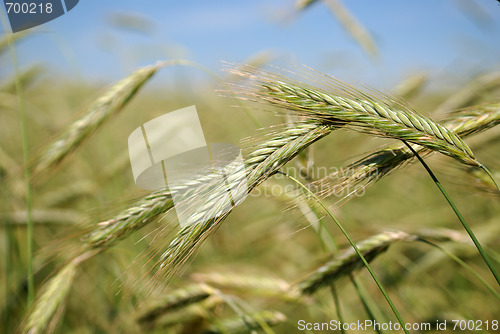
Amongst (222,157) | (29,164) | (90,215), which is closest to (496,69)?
(222,157)

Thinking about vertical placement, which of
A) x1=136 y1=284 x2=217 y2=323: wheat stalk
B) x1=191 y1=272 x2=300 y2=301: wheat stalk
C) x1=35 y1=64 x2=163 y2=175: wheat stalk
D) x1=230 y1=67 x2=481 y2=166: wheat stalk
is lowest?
x1=191 y1=272 x2=300 y2=301: wheat stalk

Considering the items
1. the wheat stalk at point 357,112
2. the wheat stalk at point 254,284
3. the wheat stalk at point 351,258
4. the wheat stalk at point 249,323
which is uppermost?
the wheat stalk at point 357,112

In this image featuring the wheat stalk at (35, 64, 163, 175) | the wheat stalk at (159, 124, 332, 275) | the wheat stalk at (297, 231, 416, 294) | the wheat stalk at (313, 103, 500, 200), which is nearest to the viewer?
the wheat stalk at (159, 124, 332, 275)

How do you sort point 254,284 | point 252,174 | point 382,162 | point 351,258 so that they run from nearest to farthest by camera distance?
point 252,174, point 382,162, point 351,258, point 254,284

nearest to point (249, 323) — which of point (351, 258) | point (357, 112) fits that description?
point (351, 258)

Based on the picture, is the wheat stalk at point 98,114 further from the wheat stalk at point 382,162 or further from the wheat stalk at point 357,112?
the wheat stalk at point 382,162

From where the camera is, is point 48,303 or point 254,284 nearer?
point 48,303

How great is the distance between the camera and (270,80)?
1001 mm

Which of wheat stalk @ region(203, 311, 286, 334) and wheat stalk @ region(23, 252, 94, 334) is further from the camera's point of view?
wheat stalk @ region(203, 311, 286, 334)

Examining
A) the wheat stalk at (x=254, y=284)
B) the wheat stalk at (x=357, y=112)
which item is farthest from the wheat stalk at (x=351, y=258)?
the wheat stalk at (x=357, y=112)

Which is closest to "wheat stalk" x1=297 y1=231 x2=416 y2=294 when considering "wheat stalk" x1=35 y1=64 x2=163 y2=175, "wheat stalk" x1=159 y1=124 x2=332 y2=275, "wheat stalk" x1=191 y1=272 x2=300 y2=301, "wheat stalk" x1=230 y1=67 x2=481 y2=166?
"wheat stalk" x1=191 y1=272 x2=300 y2=301

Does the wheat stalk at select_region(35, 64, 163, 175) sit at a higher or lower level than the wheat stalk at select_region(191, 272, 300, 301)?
higher

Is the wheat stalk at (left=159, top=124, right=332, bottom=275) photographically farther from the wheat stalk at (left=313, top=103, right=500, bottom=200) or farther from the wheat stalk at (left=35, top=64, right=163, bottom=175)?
the wheat stalk at (left=35, top=64, right=163, bottom=175)

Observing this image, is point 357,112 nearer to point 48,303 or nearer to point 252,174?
point 252,174
